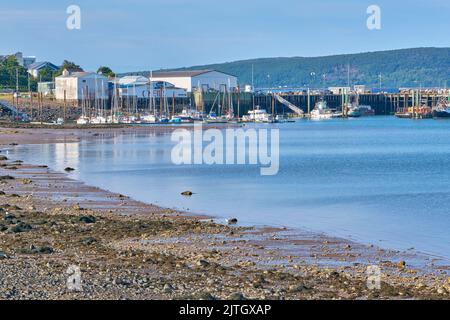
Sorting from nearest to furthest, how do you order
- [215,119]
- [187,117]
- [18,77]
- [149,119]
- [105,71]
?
[149,119] < [187,117] < [215,119] < [18,77] < [105,71]

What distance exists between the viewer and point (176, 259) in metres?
15.2

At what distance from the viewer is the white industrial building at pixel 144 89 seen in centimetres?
11475

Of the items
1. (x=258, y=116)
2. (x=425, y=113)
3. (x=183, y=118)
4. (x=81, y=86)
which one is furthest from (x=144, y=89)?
(x=425, y=113)

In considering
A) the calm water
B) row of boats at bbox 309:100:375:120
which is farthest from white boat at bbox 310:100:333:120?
the calm water

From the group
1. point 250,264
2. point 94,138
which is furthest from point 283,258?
point 94,138

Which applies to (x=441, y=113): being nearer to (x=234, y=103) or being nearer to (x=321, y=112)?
(x=321, y=112)

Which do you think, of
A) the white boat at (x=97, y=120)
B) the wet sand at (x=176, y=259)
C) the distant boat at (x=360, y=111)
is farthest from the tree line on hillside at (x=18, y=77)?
the wet sand at (x=176, y=259)

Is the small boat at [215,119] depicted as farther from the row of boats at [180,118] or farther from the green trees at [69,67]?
the green trees at [69,67]

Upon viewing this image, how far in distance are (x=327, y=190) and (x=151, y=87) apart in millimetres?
85686

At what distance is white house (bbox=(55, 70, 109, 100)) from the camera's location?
107 meters

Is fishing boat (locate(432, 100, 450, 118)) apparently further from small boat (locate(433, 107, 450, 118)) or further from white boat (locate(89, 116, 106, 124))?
white boat (locate(89, 116, 106, 124))

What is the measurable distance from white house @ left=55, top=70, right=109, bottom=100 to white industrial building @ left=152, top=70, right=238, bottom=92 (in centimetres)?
2706

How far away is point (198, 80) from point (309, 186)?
10955cm

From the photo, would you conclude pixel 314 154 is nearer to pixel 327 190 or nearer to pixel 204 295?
pixel 327 190
